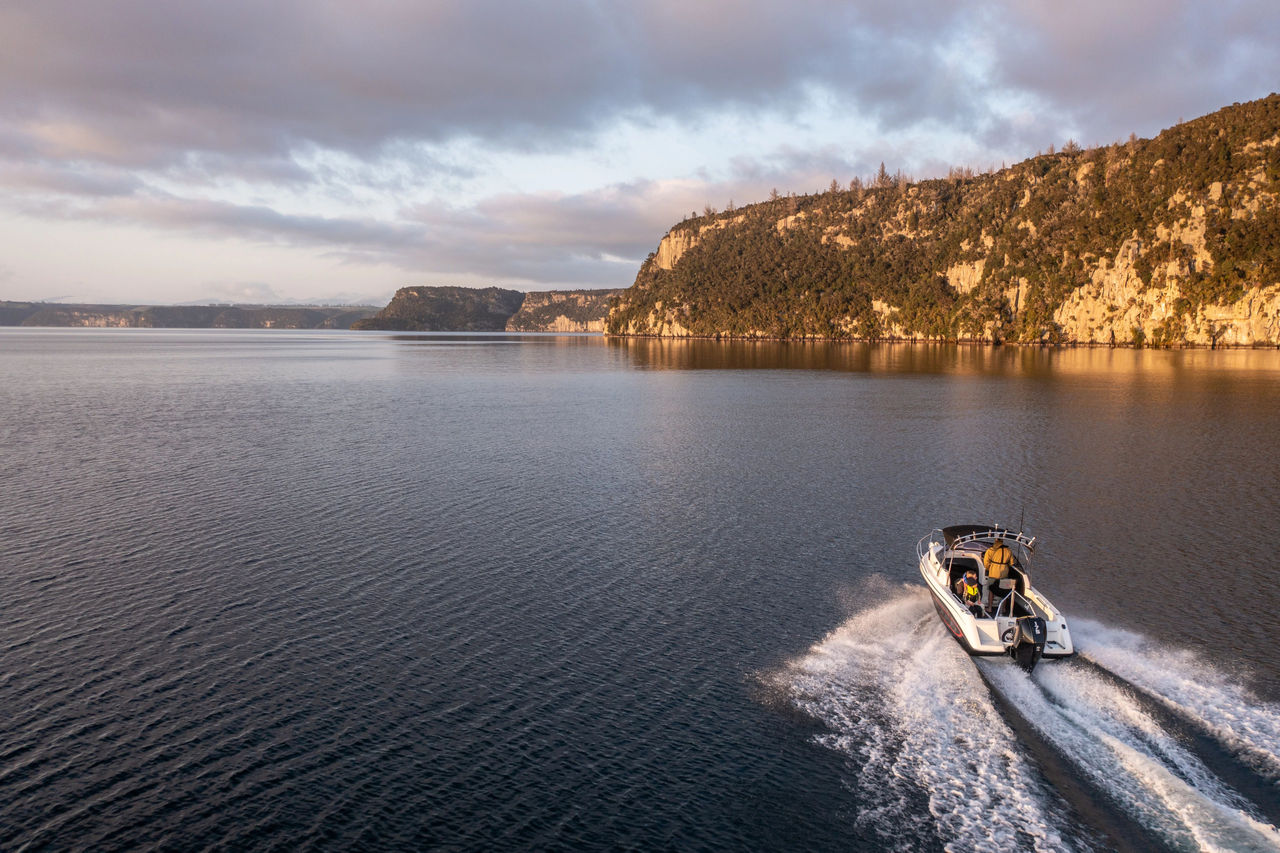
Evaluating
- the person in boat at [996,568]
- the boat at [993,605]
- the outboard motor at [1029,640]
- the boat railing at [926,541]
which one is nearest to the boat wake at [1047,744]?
the outboard motor at [1029,640]

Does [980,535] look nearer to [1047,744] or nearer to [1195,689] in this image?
[1195,689]

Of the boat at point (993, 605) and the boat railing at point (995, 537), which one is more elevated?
the boat railing at point (995, 537)

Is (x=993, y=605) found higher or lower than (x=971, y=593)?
lower

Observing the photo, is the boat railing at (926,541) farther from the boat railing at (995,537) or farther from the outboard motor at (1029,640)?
the outboard motor at (1029,640)

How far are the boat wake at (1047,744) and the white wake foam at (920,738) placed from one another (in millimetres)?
37

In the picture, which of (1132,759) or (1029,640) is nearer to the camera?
(1132,759)

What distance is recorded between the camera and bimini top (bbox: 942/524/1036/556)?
24.5 meters

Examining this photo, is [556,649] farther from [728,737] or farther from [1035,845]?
[1035,845]

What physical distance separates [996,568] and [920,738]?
7.44 meters

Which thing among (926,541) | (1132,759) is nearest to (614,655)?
(1132,759)

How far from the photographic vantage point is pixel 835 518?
116 feet

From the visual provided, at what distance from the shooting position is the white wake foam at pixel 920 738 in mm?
13922

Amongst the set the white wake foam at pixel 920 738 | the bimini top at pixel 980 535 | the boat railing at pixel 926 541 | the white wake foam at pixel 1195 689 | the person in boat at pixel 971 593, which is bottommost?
the white wake foam at pixel 920 738

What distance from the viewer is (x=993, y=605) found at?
22.1m
